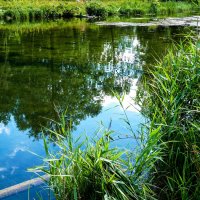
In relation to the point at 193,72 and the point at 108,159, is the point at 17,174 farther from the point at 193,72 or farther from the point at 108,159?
the point at 193,72

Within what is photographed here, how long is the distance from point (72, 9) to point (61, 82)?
23927 mm

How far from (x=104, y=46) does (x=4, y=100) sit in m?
8.39

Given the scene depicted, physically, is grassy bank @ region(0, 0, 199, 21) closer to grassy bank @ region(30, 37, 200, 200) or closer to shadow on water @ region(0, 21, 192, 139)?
shadow on water @ region(0, 21, 192, 139)

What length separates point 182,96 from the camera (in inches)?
186

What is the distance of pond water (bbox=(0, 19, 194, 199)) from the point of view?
270 inches

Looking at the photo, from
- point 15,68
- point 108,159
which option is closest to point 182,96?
point 108,159

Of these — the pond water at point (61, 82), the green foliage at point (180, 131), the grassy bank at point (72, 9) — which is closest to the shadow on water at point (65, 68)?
the pond water at point (61, 82)

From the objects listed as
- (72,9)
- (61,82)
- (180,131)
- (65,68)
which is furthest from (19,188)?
(72,9)

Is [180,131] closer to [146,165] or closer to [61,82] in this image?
[146,165]

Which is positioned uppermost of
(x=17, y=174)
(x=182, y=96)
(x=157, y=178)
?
(x=182, y=96)

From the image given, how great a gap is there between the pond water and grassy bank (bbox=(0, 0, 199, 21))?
9.70 meters

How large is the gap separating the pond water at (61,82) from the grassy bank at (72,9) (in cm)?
970

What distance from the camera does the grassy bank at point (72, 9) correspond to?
30.8 metres

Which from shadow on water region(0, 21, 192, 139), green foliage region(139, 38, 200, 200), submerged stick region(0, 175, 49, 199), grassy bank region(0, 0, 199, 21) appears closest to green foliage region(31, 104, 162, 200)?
green foliage region(139, 38, 200, 200)
